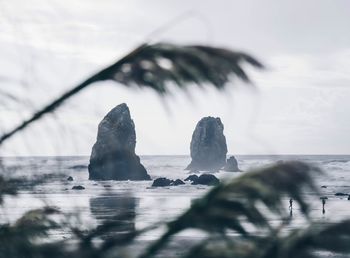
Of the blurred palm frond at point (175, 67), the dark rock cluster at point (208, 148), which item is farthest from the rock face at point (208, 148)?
the blurred palm frond at point (175, 67)

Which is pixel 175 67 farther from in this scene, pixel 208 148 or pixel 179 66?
pixel 208 148

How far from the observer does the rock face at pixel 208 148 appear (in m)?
122

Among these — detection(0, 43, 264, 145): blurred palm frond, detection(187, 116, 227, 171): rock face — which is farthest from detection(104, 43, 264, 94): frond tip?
detection(187, 116, 227, 171): rock face

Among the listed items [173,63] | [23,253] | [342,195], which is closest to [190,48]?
[173,63]

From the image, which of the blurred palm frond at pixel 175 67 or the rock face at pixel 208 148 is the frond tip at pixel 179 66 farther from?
the rock face at pixel 208 148

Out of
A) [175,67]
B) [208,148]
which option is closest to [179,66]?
[175,67]

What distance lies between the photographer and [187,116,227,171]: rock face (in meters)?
122

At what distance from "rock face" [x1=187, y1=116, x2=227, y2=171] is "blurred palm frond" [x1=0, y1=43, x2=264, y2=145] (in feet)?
385

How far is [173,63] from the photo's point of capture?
9.64 ft

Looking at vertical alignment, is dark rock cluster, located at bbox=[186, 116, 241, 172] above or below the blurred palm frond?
below

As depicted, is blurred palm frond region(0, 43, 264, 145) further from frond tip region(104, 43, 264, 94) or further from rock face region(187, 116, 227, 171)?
rock face region(187, 116, 227, 171)

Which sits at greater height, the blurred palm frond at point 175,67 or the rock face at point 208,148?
the blurred palm frond at point 175,67

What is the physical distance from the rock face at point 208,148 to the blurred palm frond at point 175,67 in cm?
11748

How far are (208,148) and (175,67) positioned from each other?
12032cm
